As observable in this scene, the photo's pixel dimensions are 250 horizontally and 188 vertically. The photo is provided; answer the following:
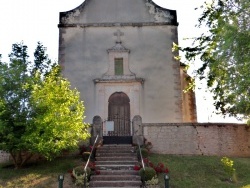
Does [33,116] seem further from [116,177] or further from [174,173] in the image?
[174,173]

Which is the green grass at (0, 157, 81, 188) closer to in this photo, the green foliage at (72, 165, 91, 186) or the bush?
the green foliage at (72, 165, 91, 186)

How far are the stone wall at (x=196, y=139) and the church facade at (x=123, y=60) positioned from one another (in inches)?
105

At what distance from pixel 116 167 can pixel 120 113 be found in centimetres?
690

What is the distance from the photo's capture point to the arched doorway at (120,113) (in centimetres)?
1980

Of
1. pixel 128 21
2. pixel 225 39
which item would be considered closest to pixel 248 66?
pixel 225 39

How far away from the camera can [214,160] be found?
51.4ft

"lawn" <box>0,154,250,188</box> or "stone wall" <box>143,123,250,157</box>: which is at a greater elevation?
"stone wall" <box>143,123,250,157</box>

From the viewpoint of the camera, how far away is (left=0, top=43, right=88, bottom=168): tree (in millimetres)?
13664

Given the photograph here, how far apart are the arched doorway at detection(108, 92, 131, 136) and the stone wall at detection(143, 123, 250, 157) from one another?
283 cm

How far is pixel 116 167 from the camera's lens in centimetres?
1388

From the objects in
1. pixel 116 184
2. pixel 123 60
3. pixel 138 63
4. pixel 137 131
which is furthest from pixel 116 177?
pixel 123 60

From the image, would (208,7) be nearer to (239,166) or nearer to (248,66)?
(248,66)

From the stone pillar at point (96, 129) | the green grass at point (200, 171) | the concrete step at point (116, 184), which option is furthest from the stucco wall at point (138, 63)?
the concrete step at point (116, 184)

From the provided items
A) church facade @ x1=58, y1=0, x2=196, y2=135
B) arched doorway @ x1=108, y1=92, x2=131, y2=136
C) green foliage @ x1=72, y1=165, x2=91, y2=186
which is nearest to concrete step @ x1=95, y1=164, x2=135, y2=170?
green foliage @ x1=72, y1=165, x2=91, y2=186
